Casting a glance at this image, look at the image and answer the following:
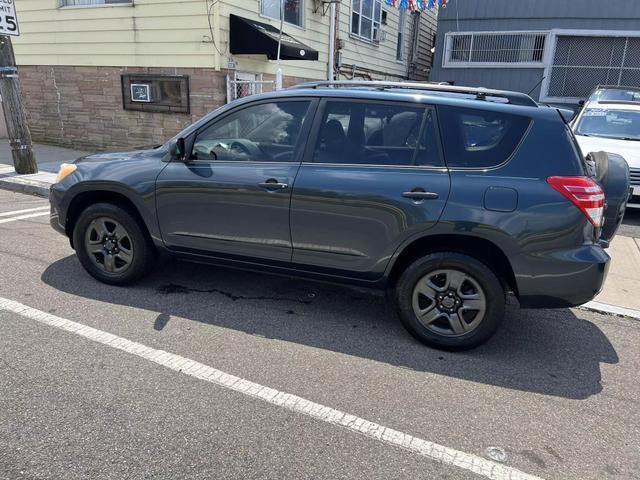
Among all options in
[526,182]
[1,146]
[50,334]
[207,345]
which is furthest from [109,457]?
[1,146]

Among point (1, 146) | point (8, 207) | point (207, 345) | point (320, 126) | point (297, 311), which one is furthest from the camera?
point (1, 146)

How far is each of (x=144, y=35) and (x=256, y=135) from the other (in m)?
7.65

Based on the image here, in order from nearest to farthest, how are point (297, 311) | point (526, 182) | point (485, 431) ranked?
point (485, 431), point (526, 182), point (297, 311)

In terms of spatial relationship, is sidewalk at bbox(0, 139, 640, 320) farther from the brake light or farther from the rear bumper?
the brake light

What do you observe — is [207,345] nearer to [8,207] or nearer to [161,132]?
[8,207]

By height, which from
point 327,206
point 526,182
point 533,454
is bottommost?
point 533,454

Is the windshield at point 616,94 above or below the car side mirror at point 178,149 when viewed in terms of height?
above

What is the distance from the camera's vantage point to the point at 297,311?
13.4 feet

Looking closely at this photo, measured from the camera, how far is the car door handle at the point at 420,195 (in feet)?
11.0

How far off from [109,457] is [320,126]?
2497 mm

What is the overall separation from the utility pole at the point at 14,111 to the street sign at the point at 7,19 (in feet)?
0.75

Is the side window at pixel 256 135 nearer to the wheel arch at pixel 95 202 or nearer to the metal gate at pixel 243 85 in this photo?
the wheel arch at pixel 95 202

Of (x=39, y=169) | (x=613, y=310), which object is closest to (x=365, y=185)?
(x=613, y=310)

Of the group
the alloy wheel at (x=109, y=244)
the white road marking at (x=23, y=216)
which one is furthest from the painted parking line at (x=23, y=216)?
the alloy wheel at (x=109, y=244)
